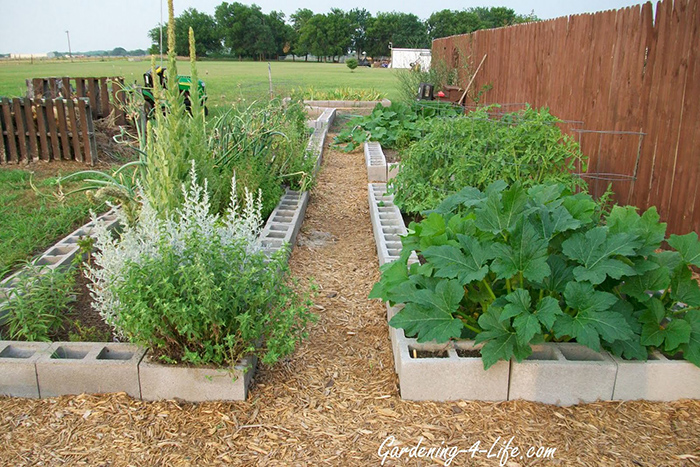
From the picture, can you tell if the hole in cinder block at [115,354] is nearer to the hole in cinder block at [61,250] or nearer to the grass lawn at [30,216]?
the grass lawn at [30,216]

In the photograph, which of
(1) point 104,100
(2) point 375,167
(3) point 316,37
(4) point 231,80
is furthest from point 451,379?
(3) point 316,37

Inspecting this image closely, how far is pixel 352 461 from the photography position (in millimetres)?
2301

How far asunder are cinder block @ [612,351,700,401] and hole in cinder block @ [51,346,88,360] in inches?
105

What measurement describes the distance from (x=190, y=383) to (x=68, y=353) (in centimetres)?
70

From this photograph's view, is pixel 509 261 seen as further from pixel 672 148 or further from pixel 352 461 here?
pixel 672 148

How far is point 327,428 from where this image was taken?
8.24 ft

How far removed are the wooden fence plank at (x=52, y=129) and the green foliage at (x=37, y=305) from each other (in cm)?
508

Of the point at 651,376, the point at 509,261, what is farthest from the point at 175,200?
the point at 651,376

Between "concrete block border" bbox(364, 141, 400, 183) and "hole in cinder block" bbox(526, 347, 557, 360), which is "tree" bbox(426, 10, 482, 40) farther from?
"hole in cinder block" bbox(526, 347, 557, 360)

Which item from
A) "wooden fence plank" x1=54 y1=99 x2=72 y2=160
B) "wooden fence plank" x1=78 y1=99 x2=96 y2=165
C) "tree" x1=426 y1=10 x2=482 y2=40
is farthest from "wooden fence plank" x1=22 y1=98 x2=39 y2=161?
"tree" x1=426 y1=10 x2=482 y2=40

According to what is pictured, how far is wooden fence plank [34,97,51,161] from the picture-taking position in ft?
25.2

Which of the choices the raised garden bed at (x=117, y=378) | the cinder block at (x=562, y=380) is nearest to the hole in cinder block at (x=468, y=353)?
the cinder block at (x=562, y=380)

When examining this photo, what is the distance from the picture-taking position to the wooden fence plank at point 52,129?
7.74 meters

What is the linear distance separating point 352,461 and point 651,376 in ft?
4.97
